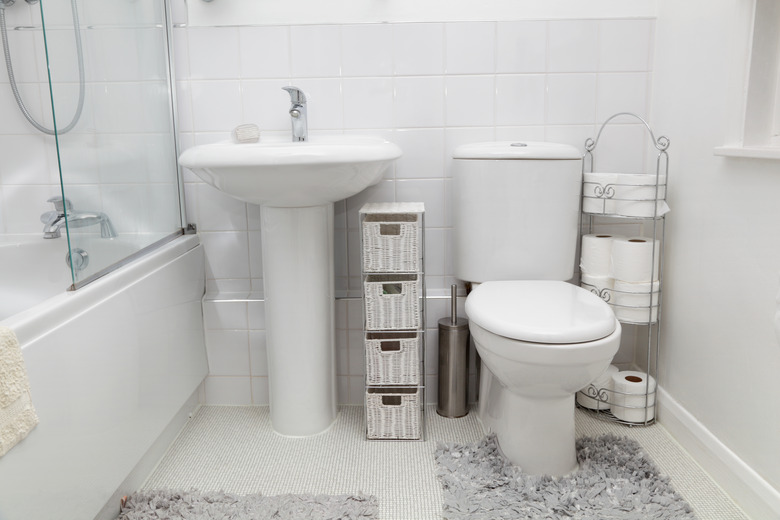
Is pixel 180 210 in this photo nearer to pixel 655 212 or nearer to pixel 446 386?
pixel 446 386

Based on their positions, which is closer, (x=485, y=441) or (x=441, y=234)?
(x=485, y=441)

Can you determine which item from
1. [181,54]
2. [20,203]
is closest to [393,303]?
[181,54]

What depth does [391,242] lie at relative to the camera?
1709mm

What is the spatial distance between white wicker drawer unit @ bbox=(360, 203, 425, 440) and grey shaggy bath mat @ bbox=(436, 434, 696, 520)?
183 mm

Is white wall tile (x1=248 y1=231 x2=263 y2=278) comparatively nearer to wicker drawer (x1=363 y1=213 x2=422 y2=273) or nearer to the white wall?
wicker drawer (x1=363 y1=213 x2=422 y2=273)

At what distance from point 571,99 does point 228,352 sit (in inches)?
54.3

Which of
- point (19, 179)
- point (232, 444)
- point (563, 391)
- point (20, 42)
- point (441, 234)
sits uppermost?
point (20, 42)

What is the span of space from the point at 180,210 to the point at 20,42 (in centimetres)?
66

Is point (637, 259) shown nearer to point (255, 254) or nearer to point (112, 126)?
point (255, 254)

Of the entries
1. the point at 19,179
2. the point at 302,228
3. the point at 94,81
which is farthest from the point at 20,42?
the point at 302,228

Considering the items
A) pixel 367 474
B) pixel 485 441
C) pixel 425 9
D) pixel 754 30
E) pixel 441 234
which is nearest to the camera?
pixel 754 30

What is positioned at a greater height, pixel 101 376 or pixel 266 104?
pixel 266 104

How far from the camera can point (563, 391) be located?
4.80 feet

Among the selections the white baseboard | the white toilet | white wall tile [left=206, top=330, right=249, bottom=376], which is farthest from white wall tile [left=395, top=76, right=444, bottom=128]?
the white baseboard
